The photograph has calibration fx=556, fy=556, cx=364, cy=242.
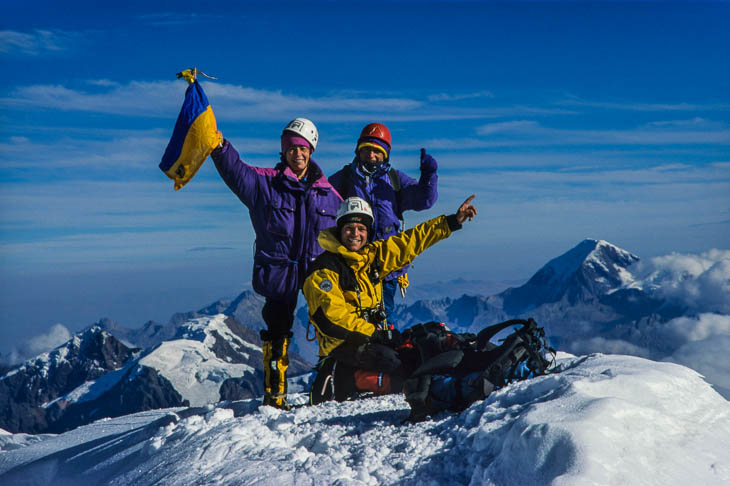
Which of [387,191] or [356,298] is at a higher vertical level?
[387,191]

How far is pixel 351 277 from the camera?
7.41 m

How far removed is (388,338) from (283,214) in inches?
92.4

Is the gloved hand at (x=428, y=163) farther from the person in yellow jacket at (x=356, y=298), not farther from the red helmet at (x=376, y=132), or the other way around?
the person in yellow jacket at (x=356, y=298)

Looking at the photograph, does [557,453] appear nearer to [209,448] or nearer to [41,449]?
[209,448]

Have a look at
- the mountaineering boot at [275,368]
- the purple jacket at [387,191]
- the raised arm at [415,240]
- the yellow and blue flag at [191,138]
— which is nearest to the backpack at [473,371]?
the raised arm at [415,240]

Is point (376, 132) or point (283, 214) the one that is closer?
point (283, 214)

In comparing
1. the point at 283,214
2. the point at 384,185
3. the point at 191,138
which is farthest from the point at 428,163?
the point at 191,138

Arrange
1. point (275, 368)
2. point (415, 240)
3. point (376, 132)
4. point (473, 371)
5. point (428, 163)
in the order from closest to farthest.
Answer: point (473, 371)
point (415, 240)
point (275, 368)
point (376, 132)
point (428, 163)

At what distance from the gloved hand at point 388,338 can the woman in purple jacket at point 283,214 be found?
5.29 feet

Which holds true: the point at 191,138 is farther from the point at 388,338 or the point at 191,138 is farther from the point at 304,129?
the point at 388,338

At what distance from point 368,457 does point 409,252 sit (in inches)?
140

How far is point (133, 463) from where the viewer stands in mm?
6395

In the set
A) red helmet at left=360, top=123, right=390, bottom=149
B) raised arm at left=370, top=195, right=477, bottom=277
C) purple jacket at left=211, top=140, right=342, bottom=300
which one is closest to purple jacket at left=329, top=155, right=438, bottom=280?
red helmet at left=360, top=123, right=390, bottom=149

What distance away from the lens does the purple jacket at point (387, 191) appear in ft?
29.2
